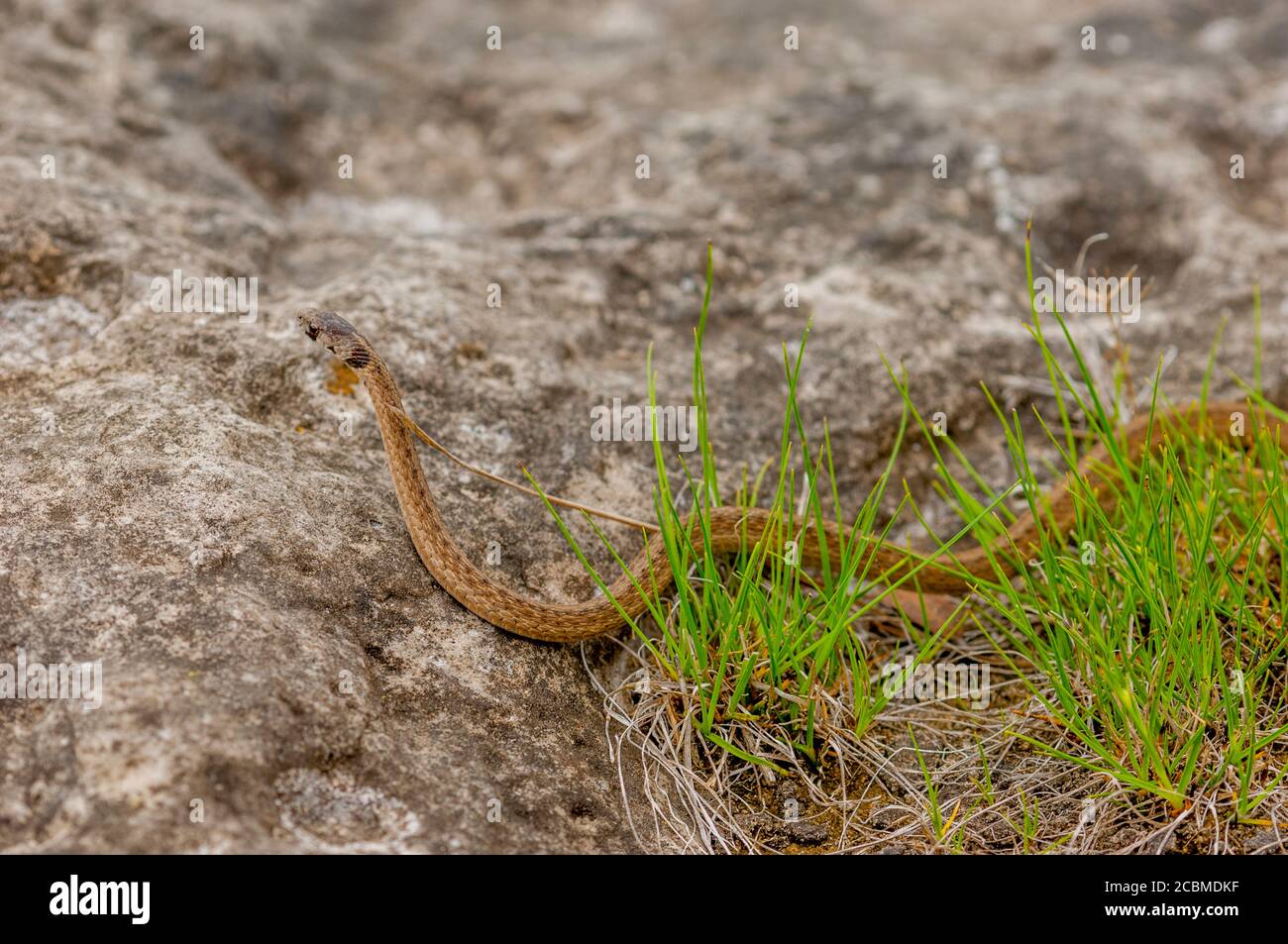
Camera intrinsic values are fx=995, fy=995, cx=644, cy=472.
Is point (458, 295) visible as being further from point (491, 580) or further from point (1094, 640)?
point (1094, 640)

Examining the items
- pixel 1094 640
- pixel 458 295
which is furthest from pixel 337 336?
pixel 1094 640

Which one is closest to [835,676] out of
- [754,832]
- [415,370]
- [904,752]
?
[904,752]

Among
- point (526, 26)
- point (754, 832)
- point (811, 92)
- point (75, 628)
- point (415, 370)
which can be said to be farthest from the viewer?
point (526, 26)

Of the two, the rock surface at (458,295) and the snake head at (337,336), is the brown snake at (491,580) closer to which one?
the snake head at (337,336)

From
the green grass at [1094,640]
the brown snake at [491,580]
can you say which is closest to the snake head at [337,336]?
the brown snake at [491,580]

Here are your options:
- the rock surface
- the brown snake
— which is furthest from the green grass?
the rock surface

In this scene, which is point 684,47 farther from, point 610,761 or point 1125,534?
point 610,761

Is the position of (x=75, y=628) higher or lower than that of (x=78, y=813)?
higher
